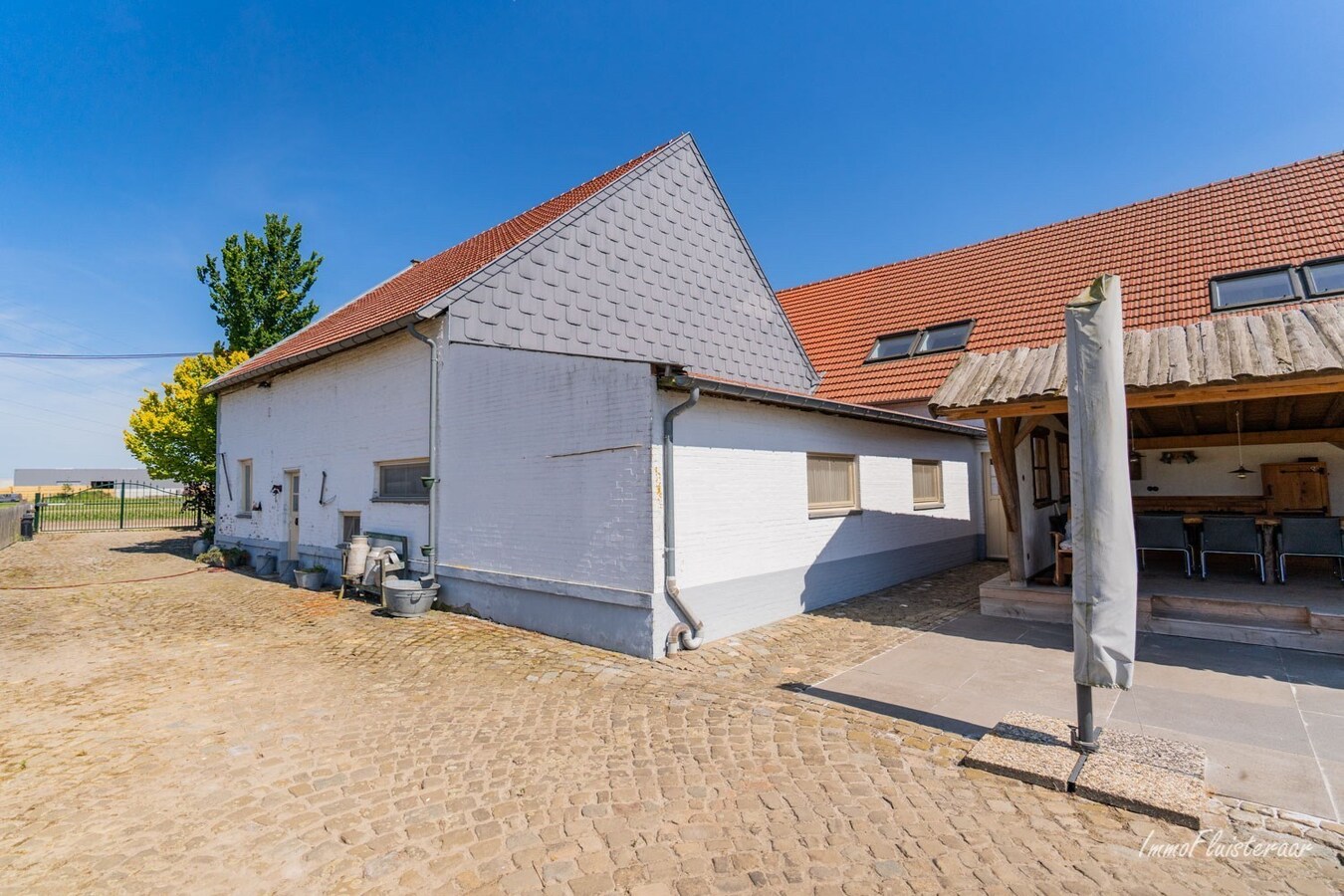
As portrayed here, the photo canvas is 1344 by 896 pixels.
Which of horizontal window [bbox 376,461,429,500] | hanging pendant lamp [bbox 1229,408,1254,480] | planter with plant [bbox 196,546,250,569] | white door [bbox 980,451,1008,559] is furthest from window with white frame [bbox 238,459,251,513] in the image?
hanging pendant lamp [bbox 1229,408,1254,480]

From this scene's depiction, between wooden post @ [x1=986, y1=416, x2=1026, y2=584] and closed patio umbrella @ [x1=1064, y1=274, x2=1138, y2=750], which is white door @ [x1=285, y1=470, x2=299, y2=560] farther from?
closed patio umbrella @ [x1=1064, y1=274, x2=1138, y2=750]

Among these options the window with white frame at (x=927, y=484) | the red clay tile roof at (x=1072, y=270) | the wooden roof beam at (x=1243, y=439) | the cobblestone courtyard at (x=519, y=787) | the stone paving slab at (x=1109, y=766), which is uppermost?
the red clay tile roof at (x=1072, y=270)

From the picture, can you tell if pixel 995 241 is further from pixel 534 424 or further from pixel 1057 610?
pixel 534 424

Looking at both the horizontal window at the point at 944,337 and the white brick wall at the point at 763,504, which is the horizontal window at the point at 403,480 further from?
the horizontal window at the point at 944,337

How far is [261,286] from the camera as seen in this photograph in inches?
735

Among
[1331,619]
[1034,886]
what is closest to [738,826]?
[1034,886]

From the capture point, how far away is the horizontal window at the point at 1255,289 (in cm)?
1052

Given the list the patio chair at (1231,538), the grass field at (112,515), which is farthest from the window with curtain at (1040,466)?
the grass field at (112,515)

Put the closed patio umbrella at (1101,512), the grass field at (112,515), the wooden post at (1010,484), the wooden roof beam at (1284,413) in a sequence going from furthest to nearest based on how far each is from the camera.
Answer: the grass field at (112,515) → the wooden roof beam at (1284,413) → the wooden post at (1010,484) → the closed patio umbrella at (1101,512)

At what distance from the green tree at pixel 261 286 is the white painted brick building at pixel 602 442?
5.19m

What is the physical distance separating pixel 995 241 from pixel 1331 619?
1246 cm

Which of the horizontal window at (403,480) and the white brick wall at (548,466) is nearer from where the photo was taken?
the white brick wall at (548,466)

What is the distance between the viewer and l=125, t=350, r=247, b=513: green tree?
1694 centimetres

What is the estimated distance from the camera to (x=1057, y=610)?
7.57m
